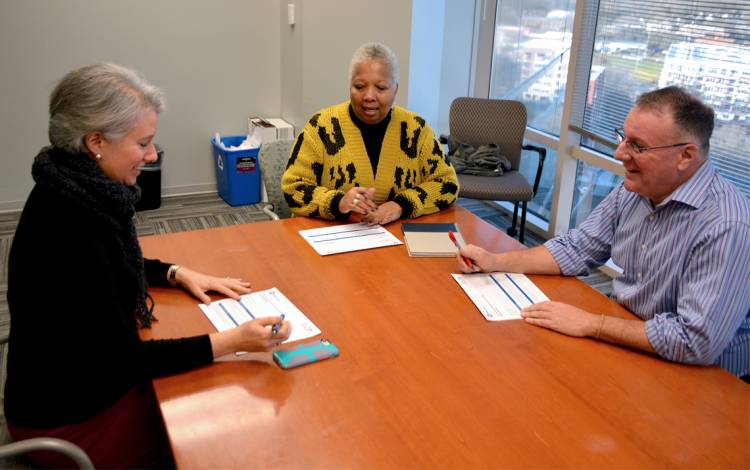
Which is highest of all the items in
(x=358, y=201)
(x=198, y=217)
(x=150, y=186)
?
(x=358, y=201)

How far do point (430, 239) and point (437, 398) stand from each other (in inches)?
37.3

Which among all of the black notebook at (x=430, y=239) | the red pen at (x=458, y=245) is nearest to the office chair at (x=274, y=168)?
the black notebook at (x=430, y=239)

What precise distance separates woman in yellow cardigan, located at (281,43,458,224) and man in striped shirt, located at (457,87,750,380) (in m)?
0.57

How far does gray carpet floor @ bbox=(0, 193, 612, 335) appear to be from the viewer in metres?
4.14

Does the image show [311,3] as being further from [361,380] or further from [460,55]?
[361,380]

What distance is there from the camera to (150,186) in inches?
179

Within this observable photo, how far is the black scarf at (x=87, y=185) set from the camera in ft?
4.58

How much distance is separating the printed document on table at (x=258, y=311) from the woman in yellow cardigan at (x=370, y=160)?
65 centimetres

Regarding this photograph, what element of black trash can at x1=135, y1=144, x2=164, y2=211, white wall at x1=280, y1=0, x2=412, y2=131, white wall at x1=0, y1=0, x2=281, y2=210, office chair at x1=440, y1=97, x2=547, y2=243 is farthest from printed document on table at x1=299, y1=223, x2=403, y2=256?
white wall at x1=0, y1=0, x2=281, y2=210

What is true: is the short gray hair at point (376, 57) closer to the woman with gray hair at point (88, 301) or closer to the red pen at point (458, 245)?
the red pen at point (458, 245)

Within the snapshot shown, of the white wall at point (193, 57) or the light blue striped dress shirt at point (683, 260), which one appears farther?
the white wall at point (193, 57)

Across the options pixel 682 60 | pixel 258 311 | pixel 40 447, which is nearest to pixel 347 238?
pixel 258 311

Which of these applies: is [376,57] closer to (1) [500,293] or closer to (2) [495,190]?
(1) [500,293]

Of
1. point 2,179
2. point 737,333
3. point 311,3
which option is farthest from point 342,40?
point 737,333
